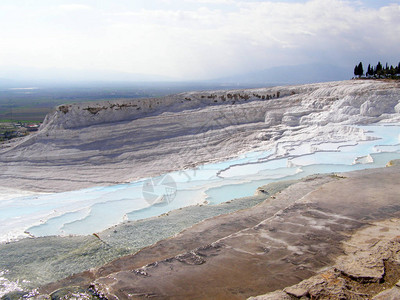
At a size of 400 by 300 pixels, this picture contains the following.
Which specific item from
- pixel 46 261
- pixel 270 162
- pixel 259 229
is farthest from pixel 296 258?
pixel 270 162

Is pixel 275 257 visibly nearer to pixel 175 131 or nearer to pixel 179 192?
pixel 179 192

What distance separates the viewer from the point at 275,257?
163 inches

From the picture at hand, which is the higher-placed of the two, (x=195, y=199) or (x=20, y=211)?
(x=195, y=199)

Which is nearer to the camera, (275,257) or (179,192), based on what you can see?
(275,257)

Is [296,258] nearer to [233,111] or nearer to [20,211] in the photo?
[20,211]

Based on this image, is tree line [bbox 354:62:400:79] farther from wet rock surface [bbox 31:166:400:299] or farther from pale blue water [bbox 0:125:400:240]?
wet rock surface [bbox 31:166:400:299]

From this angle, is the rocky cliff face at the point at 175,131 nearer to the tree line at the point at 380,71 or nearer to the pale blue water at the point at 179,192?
the pale blue water at the point at 179,192

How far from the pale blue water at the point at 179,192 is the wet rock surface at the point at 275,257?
2434 millimetres

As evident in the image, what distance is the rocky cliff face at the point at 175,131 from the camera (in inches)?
561

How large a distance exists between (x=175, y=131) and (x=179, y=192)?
342 inches

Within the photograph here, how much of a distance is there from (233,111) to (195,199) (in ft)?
37.1

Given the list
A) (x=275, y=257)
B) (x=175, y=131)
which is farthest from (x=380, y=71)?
(x=275, y=257)

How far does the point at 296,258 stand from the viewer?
4113 mm

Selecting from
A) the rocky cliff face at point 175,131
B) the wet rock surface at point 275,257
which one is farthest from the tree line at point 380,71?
the wet rock surface at point 275,257
